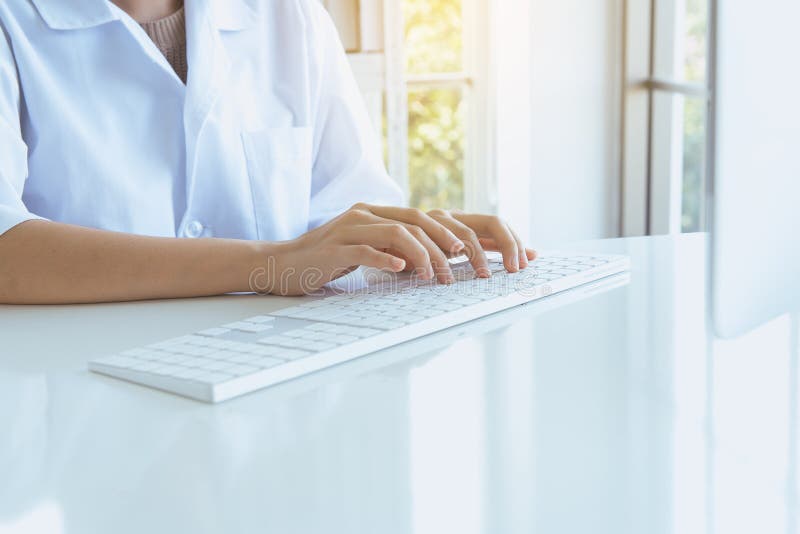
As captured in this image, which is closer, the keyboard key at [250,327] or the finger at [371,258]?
the keyboard key at [250,327]

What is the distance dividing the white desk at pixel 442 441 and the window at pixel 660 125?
2.45m

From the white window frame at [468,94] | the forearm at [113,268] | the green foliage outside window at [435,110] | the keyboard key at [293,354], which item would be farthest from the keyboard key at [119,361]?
the green foliage outside window at [435,110]

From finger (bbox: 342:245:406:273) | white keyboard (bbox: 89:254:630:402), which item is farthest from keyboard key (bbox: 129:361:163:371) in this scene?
finger (bbox: 342:245:406:273)

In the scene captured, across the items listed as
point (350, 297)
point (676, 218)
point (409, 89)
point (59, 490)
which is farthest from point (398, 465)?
point (409, 89)

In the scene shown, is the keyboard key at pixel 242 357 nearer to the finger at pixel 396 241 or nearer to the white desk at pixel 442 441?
the white desk at pixel 442 441

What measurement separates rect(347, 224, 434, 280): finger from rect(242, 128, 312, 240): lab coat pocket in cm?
42

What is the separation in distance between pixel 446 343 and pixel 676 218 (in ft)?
8.65

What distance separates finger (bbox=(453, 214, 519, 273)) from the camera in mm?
918

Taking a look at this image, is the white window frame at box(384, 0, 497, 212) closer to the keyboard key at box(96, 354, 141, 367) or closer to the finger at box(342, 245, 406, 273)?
the finger at box(342, 245, 406, 273)

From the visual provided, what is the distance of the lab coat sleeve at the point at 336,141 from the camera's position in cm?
135

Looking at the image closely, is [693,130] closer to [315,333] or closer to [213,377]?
[315,333]

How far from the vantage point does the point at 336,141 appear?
1.40m

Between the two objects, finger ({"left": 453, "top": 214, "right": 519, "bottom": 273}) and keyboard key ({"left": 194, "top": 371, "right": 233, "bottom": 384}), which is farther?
finger ({"left": 453, "top": 214, "right": 519, "bottom": 273})

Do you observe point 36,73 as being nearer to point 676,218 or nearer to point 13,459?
point 13,459
